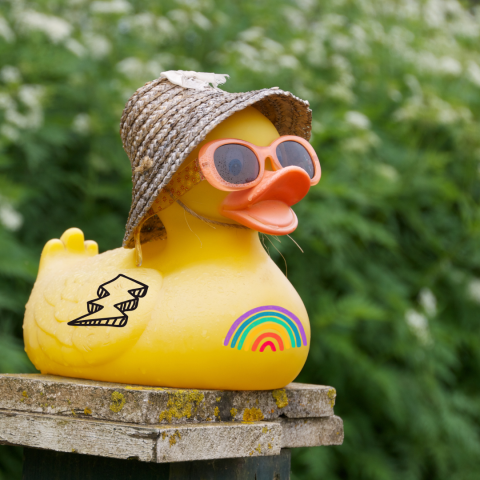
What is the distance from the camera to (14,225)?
2.84 meters

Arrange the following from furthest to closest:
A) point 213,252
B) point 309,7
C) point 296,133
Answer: point 309,7 < point 296,133 < point 213,252

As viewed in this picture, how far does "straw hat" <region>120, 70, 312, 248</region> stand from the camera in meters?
1.46

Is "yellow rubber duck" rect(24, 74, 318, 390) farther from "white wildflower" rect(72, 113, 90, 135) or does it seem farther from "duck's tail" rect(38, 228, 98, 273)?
"white wildflower" rect(72, 113, 90, 135)

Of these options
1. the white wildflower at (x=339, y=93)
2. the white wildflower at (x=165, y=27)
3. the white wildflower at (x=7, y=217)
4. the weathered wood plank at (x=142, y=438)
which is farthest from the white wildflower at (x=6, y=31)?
the weathered wood plank at (x=142, y=438)

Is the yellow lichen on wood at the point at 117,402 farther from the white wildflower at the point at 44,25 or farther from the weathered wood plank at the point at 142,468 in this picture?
the white wildflower at the point at 44,25

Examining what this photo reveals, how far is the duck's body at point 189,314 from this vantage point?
1.43 m

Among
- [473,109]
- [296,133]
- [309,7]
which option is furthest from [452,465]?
[309,7]

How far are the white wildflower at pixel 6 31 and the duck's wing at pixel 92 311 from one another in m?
2.11

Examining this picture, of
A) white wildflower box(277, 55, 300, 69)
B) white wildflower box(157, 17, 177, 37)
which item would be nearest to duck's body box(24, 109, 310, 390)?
white wildflower box(277, 55, 300, 69)

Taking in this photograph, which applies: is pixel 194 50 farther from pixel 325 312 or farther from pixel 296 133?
pixel 296 133

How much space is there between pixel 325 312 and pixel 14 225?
5.10 feet

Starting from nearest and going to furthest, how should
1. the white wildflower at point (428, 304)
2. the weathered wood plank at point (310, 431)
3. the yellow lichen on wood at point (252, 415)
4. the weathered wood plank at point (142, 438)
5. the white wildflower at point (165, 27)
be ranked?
the weathered wood plank at point (142, 438) < the yellow lichen on wood at point (252, 415) < the weathered wood plank at point (310, 431) < the white wildflower at point (428, 304) < the white wildflower at point (165, 27)

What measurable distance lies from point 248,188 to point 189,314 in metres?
0.30

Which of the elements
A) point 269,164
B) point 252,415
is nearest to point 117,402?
point 252,415
